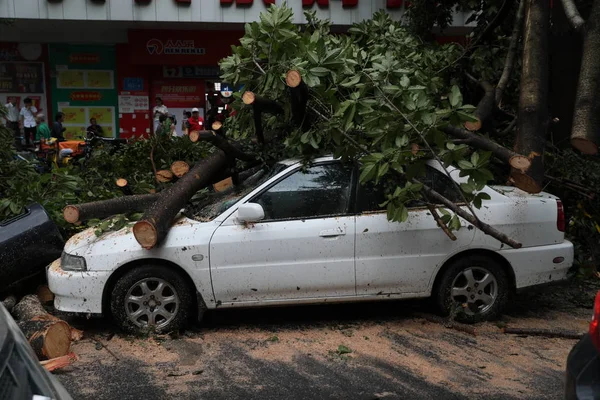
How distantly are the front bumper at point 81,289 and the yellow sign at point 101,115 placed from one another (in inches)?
639

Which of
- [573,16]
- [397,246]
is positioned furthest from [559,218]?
[573,16]

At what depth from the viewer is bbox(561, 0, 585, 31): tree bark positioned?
6.10m

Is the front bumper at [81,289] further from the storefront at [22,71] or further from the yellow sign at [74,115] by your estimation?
→ the storefront at [22,71]

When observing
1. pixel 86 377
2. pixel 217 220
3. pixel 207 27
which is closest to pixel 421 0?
pixel 217 220

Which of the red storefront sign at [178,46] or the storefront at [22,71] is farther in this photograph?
the storefront at [22,71]

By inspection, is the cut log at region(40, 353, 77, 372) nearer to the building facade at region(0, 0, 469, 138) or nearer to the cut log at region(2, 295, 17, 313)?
the cut log at region(2, 295, 17, 313)

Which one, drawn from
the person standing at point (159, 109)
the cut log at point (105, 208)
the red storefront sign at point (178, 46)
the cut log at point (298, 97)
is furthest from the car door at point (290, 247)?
the red storefront sign at point (178, 46)

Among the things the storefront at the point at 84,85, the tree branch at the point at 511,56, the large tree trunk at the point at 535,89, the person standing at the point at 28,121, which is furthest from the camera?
the storefront at the point at 84,85

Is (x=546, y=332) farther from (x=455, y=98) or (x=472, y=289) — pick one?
(x=455, y=98)

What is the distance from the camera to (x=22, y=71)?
66.8 feet

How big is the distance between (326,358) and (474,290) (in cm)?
163

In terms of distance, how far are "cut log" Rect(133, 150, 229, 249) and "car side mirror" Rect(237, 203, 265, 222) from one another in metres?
0.66

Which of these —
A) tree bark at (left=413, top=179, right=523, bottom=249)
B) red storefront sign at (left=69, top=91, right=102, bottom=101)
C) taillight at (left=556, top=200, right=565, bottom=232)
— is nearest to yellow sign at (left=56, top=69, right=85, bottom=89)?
red storefront sign at (left=69, top=91, right=102, bottom=101)

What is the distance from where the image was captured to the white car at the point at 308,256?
5543 millimetres
